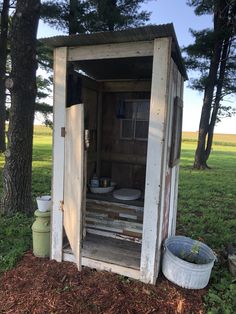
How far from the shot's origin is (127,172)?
4.32 metres

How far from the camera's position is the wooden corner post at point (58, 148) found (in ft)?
8.73

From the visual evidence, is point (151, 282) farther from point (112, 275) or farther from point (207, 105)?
point (207, 105)

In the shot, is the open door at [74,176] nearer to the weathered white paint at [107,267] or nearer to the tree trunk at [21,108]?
the weathered white paint at [107,267]

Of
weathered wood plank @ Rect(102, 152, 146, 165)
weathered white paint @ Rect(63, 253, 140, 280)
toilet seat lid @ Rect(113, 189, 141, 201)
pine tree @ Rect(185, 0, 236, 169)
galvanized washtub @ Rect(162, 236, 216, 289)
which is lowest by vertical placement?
weathered white paint @ Rect(63, 253, 140, 280)

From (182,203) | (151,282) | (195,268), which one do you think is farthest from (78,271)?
(182,203)

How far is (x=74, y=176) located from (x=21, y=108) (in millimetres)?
2055

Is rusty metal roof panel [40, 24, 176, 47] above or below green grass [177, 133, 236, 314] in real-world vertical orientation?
above

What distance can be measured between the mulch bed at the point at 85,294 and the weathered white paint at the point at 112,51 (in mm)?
2065

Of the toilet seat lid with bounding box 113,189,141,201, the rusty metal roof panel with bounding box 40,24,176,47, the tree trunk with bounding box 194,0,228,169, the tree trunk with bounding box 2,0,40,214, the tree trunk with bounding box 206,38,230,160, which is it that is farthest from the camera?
the tree trunk with bounding box 206,38,230,160

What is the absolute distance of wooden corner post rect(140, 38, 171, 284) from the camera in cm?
230

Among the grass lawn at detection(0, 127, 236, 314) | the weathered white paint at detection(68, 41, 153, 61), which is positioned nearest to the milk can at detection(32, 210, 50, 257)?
the grass lawn at detection(0, 127, 236, 314)

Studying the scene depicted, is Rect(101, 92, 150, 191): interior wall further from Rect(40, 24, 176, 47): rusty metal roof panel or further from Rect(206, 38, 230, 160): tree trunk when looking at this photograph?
Rect(206, 38, 230, 160): tree trunk

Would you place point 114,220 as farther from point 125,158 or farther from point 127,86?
point 127,86

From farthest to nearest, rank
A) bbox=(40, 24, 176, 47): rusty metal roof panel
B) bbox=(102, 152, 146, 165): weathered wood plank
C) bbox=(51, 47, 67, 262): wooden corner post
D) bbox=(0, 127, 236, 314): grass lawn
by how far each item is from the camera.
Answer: bbox=(102, 152, 146, 165): weathered wood plank
bbox=(51, 47, 67, 262): wooden corner post
bbox=(0, 127, 236, 314): grass lawn
bbox=(40, 24, 176, 47): rusty metal roof panel
